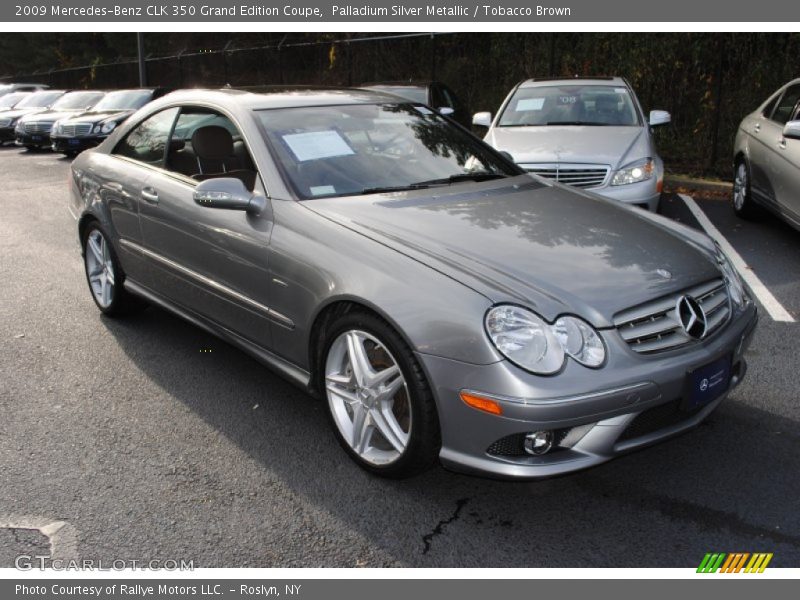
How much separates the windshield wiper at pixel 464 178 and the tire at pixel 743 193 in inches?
183

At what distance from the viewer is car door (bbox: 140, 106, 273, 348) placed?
12.5ft

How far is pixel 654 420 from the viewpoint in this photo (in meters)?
2.99

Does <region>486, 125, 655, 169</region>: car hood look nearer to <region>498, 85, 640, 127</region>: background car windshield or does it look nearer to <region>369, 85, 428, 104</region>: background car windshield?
<region>498, 85, 640, 127</region>: background car windshield

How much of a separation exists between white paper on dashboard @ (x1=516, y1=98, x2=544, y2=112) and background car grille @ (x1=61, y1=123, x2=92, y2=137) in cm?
1136

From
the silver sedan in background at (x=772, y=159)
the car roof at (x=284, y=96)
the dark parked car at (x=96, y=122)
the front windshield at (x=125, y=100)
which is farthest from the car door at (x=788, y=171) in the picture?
the front windshield at (x=125, y=100)

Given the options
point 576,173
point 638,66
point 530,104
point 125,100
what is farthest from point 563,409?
point 125,100

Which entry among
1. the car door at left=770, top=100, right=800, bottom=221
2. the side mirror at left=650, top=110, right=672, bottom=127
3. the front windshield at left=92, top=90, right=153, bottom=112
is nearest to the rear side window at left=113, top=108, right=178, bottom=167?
the car door at left=770, top=100, right=800, bottom=221

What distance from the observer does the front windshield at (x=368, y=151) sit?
Result: 3922 millimetres

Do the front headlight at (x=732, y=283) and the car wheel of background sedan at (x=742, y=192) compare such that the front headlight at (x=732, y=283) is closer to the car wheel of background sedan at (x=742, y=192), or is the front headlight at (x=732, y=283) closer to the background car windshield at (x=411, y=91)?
the car wheel of background sedan at (x=742, y=192)

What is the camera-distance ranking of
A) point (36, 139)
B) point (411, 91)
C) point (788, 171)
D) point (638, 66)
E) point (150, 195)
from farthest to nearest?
point (36, 139) < point (638, 66) < point (411, 91) < point (788, 171) < point (150, 195)

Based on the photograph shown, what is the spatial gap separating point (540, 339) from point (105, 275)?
3.68 m

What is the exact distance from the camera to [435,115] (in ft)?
16.1

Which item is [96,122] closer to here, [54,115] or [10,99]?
[54,115]

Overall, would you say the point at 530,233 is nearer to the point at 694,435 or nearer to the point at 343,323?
the point at 343,323
